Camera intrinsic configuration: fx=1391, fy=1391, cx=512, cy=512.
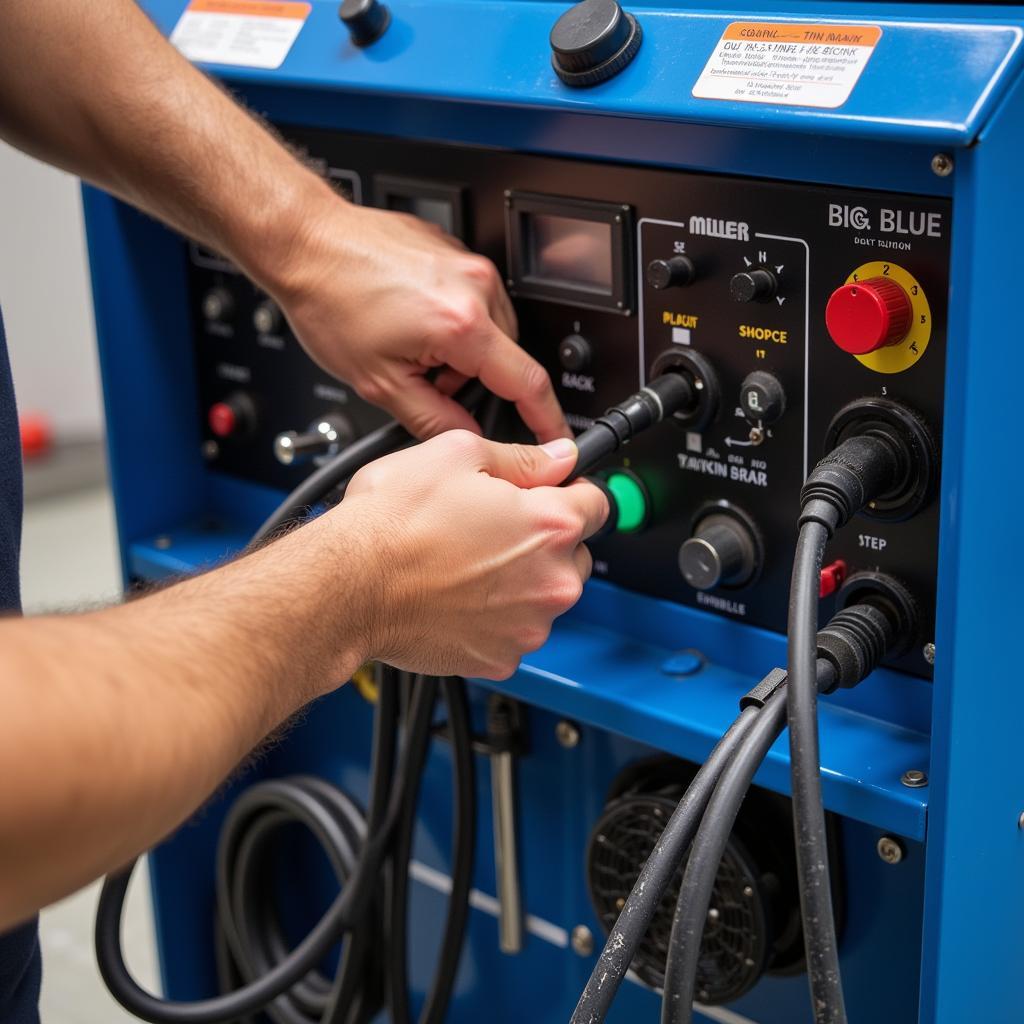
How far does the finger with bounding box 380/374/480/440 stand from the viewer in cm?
95

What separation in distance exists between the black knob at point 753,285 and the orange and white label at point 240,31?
1.27 feet

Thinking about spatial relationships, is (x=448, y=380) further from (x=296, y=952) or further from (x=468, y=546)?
(x=296, y=952)

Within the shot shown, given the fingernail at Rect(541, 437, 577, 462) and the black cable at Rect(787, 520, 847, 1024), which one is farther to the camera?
the fingernail at Rect(541, 437, 577, 462)

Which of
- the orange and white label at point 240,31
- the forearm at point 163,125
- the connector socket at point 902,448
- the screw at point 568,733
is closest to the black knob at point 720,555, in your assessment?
the connector socket at point 902,448

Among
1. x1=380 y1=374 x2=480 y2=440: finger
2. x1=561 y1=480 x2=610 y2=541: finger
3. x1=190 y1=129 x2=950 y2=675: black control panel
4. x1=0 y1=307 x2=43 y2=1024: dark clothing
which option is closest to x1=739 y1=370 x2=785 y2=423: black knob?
x1=190 y1=129 x2=950 y2=675: black control panel

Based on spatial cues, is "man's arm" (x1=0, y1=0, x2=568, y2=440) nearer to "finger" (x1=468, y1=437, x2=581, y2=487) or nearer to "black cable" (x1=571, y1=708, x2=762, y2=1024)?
"finger" (x1=468, y1=437, x2=581, y2=487)

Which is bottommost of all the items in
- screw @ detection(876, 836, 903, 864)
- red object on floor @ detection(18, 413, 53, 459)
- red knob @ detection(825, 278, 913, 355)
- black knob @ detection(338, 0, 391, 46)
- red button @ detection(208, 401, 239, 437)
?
red object on floor @ detection(18, 413, 53, 459)

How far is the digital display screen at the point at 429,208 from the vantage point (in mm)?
993

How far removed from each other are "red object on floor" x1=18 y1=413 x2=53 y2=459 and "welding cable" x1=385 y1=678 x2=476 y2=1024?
218 centimetres

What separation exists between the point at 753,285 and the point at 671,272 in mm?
63

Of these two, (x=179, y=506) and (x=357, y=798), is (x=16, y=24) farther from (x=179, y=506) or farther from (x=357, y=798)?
(x=357, y=798)

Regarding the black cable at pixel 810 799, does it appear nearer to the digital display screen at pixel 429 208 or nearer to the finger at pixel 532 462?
the finger at pixel 532 462

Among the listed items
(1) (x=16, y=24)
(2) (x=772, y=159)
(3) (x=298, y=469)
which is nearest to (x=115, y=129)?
(1) (x=16, y=24)

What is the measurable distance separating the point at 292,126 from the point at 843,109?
526 millimetres
